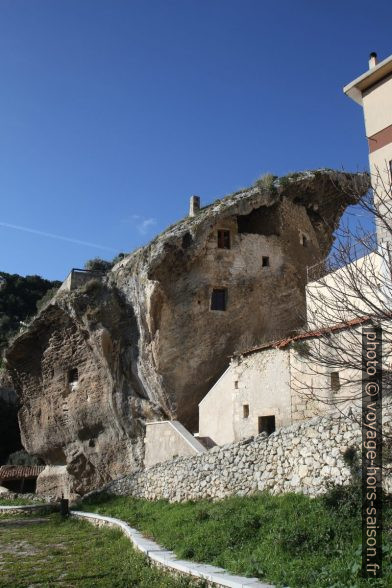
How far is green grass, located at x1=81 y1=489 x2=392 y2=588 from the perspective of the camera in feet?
20.4

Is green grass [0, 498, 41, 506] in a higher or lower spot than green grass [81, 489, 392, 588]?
lower

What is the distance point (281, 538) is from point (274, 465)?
10.6 feet

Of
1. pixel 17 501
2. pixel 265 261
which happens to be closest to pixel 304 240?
pixel 265 261

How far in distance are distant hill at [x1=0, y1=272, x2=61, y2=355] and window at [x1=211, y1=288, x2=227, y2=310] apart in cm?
3456

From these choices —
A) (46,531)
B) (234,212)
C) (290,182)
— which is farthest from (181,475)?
(290,182)

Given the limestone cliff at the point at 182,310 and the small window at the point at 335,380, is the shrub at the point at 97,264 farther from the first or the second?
the small window at the point at 335,380

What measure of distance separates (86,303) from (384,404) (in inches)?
702

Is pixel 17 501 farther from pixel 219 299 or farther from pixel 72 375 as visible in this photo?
pixel 219 299

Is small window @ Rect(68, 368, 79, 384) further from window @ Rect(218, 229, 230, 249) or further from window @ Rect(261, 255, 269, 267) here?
window @ Rect(261, 255, 269, 267)

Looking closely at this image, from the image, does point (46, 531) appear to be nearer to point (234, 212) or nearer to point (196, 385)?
point (196, 385)

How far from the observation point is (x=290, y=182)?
74.9ft

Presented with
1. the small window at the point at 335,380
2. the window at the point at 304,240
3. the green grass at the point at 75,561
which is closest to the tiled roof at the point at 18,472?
the green grass at the point at 75,561

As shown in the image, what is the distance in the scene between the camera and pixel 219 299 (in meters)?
21.9

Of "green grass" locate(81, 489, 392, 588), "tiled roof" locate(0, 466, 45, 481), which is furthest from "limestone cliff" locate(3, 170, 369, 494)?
"green grass" locate(81, 489, 392, 588)
